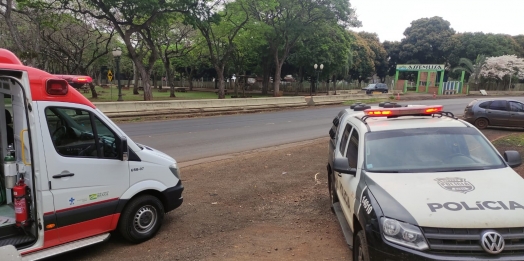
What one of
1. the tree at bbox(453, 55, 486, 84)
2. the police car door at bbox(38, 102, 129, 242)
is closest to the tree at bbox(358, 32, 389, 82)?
the tree at bbox(453, 55, 486, 84)

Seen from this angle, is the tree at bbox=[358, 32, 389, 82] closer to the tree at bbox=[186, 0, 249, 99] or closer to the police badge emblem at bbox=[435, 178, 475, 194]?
the tree at bbox=[186, 0, 249, 99]

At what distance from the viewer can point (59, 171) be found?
4172mm

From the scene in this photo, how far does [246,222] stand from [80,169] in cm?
258

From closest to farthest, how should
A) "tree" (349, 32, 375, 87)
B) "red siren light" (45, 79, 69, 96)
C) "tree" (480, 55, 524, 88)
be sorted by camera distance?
1. "red siren light" (45, 79, 69, 96)
2. "tree" (480, 55, 524, 88)
3. "tree" (349, 32, 375, 87)

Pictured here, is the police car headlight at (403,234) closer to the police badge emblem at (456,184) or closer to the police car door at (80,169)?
the police badge emblem at (456,184)

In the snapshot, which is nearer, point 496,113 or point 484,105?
point 496,113

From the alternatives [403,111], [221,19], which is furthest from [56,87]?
[221,19]

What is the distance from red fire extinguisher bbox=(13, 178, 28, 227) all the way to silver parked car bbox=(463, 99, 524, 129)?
59.2 feet

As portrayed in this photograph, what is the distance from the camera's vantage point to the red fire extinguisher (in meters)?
4.08

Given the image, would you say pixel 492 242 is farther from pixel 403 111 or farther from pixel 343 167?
pixel 403 111

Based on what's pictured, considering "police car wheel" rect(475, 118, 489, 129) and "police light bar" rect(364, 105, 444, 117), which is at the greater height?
"police light bar" rect(364, 105, 444, 117)

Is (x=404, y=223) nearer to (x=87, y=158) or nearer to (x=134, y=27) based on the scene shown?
(x=87, y=158)

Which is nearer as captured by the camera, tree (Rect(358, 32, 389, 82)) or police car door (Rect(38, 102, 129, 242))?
police car door (Rect(38, 102, 129, 242))

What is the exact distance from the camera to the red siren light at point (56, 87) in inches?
165
